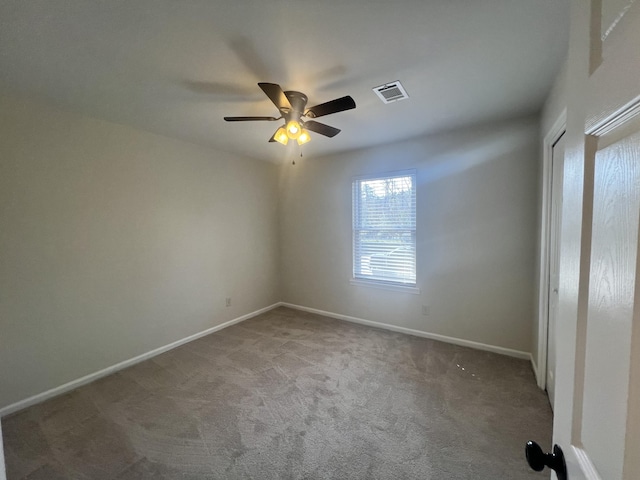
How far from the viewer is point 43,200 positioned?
7.32 feet

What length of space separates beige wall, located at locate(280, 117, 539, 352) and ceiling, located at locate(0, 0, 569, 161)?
1.66ft

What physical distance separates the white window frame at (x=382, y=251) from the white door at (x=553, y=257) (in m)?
1.32

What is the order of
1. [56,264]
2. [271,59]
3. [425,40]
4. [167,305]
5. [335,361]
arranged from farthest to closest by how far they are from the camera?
[167,305]
[335,361]
[56,264]
[271,59]
[425,40]

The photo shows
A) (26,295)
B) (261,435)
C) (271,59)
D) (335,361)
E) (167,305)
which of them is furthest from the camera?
(167,305)

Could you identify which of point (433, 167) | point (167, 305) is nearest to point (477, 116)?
point (433, 167)

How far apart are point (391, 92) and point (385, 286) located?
7.65 ft

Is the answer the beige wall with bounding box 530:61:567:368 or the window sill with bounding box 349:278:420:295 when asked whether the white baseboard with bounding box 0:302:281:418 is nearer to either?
the window sill with bounding box 349:278:420:295

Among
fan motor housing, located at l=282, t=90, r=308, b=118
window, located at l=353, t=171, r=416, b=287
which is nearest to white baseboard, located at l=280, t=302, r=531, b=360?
window, located at l=353, t=171, r=416, b=287

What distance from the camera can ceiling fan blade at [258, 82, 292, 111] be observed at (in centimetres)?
164

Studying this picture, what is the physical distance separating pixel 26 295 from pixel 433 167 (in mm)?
4053

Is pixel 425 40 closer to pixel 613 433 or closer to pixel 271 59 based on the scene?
pixel 271 59

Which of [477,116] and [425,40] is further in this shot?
[477,116]

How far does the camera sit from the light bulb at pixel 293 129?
206 cm

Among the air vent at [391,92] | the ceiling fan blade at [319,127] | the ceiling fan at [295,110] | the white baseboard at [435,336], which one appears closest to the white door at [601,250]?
the ceiling fan at [295,110]
